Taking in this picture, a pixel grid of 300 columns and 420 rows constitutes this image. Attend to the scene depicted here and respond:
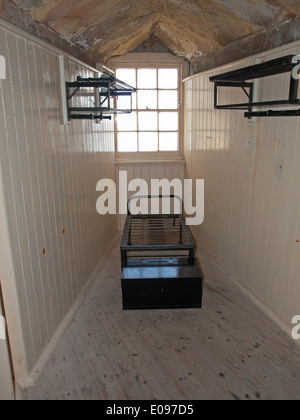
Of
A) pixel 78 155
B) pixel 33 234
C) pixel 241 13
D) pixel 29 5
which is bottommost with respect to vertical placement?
pixel 33 234

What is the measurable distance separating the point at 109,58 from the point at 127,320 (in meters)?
2.77

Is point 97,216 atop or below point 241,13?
below

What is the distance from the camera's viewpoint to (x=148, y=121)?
12.5 ft

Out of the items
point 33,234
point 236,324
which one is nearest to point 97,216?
point 33,234

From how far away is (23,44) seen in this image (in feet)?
5.05

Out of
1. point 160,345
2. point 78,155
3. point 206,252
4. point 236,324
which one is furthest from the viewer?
point 206,252

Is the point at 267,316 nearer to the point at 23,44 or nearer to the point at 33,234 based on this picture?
the point at 33,234

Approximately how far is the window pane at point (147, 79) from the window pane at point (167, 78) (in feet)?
0.19

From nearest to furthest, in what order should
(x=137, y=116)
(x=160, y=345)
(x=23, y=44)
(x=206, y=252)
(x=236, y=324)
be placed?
(x=23, y=44), (x=160, y=345), (x=236, y=324), (x=206, y=252), (x=137, y=116)

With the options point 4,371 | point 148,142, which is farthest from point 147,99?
point 4,371

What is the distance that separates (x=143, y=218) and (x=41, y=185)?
5.43 ft

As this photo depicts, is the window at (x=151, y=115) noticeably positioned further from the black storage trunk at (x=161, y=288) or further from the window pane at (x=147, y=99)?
the black storage trunk at (x=161, y=288)

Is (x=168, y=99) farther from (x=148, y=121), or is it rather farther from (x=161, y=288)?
(x=161, y=288)

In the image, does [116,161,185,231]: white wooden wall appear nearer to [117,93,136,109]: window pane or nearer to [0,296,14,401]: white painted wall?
[117,93,136,109]: window pane
